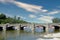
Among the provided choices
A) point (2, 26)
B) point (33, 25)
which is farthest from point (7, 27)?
point (33, 25)

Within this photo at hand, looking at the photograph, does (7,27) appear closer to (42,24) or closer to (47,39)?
(42,24)

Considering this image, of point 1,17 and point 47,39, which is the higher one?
point 1,17

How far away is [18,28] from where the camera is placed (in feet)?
264

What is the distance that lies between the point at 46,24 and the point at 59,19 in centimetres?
5061

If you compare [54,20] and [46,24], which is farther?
[54,20]

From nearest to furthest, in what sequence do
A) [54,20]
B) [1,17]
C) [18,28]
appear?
1. [18,28]
2. [1,17]
3. [54,20]

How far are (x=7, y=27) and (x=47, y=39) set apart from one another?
4313cm

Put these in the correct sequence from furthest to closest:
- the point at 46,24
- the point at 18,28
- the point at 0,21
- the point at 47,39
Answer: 1. the point at 0,21
2. the point at 18,28
3. the point at 46,24
4. the point at 47,39

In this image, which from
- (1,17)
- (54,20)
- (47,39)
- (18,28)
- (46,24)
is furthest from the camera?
(54,20)

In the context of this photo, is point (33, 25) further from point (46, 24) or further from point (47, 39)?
point (47, 39)

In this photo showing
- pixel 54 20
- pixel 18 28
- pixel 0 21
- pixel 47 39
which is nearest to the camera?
pixel 47 39

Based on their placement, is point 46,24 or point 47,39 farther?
point 46,24

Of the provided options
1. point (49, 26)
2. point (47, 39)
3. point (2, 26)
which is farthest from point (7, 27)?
point (47, 39)

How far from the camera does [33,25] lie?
3007 inches
